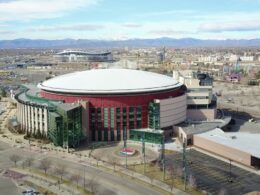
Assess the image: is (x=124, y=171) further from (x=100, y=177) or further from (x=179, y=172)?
(x=179, y=172)

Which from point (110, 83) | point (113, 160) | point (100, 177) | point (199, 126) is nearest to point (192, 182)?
point (100, 177)

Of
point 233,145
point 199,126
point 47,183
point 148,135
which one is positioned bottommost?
point 47,183

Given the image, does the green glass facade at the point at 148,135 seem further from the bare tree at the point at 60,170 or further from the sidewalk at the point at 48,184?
the sidewalk at the point at 48,184

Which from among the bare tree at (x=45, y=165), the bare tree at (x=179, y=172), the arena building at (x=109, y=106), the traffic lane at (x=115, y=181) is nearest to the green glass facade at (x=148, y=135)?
the arena building at (x=109, y=106)

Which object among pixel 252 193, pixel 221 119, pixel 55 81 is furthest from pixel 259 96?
pixel 252 193

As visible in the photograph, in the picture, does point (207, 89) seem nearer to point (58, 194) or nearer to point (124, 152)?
point (124, 152)

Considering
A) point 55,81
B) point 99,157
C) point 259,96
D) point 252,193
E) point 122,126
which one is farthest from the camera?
→ point 259,96

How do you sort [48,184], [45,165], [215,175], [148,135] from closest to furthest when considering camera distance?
[48,184] → [215,175] → [45,165] → [148,135]

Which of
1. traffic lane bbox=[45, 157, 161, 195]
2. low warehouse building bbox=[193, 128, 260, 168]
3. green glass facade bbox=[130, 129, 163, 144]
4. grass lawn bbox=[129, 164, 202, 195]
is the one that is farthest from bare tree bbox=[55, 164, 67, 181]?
low warehouse building bbox=[193, 128, 260, 168]
